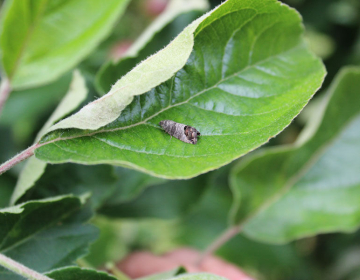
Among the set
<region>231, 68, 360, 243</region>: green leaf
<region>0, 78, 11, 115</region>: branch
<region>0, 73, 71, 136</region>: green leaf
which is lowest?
<region>231, 68, 360, 243</region>: green leaf

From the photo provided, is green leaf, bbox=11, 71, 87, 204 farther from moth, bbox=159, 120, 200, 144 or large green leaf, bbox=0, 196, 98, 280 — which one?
moth, bbox=159, 120, 200, 144

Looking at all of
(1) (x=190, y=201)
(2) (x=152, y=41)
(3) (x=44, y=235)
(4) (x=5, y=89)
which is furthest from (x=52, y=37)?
(1) (x=190, y=201)

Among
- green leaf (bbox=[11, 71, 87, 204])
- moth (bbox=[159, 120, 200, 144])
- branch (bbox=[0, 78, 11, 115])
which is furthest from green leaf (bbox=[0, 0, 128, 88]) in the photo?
moth (bbox=[159, 120, 200, 144])

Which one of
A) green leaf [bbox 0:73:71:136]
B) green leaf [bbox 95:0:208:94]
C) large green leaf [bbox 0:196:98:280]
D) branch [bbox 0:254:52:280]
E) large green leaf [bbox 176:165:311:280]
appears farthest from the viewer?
large green leaf [bbox 176:165:311:280]

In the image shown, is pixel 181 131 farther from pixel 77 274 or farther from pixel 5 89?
pixel 5 89

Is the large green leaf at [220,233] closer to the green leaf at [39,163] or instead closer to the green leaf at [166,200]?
the green leaf at [166,200]

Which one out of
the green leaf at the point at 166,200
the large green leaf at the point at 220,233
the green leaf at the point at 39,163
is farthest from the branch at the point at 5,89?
the large green leaf at the point at 220,233

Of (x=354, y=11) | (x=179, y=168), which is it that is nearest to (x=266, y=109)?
(x=179, y=168)
